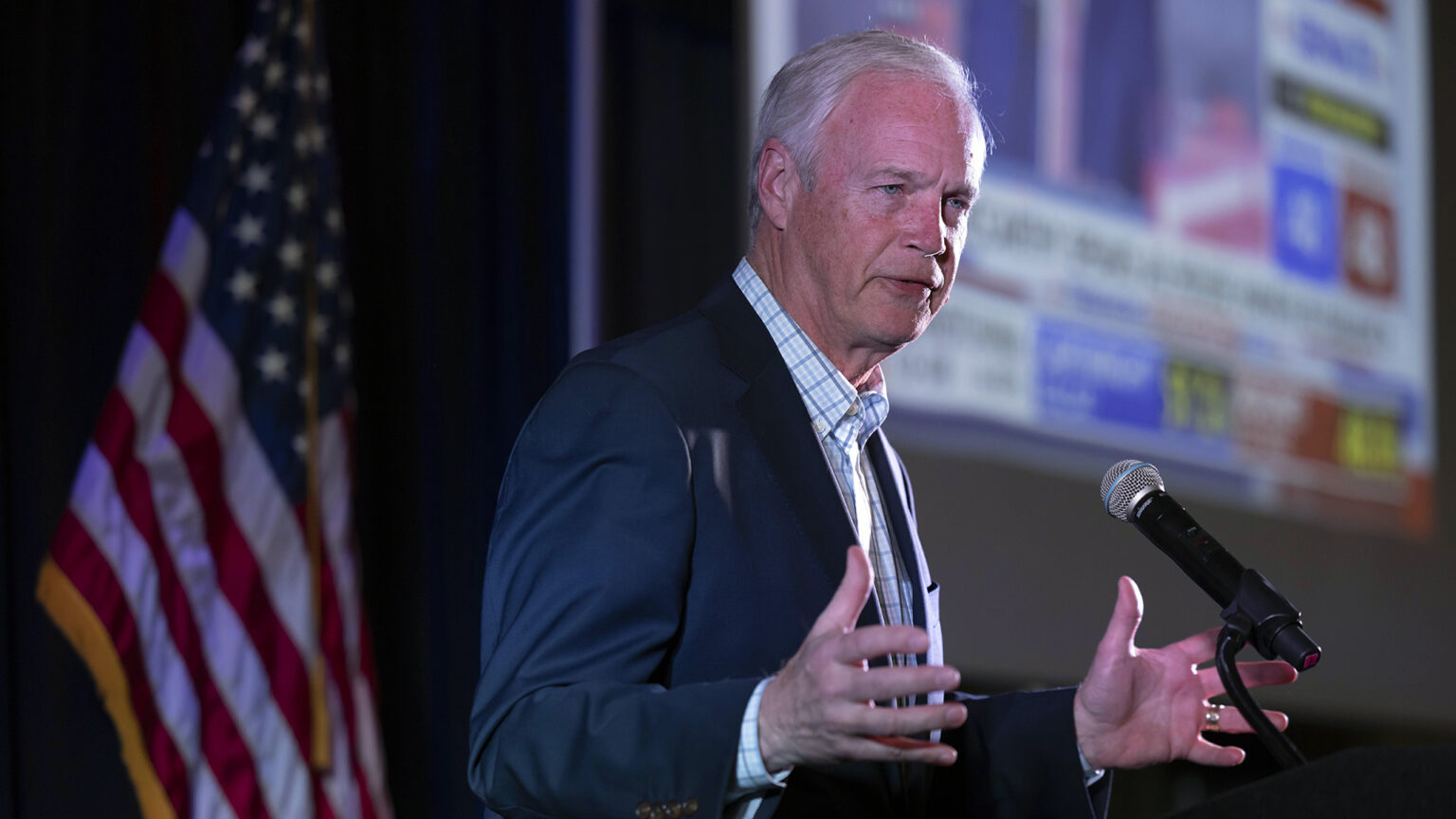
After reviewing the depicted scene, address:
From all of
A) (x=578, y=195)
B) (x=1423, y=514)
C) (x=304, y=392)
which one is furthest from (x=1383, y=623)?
(x=304, y=392)

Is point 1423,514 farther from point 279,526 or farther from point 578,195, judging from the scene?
point 279,526

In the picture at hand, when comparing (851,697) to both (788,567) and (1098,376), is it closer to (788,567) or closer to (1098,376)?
(788,567)

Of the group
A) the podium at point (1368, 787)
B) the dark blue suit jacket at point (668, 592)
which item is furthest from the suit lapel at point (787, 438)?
the podium at point (1368, 787)

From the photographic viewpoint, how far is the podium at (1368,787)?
1062 mm

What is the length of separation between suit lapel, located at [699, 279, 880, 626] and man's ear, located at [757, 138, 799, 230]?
0.55ft

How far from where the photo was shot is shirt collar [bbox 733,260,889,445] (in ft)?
5.74

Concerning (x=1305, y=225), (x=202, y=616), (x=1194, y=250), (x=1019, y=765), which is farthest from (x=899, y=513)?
(x=1305, y=225)

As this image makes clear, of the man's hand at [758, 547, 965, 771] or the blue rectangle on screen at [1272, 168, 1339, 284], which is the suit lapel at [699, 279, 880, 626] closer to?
the man's hand at [758, 547, 965, 771]

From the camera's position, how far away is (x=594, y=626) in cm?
138

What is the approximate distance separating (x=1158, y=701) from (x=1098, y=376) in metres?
2.43

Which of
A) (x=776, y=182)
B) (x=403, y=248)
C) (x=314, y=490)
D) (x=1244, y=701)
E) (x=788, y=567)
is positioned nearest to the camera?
(x=1244, y=701)

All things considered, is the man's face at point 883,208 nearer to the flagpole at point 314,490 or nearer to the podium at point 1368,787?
the podium at point 1368,787

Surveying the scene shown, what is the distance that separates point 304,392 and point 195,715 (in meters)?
0.74

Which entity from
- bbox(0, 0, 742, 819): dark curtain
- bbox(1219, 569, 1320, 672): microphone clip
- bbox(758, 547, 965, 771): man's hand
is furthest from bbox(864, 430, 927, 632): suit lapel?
bbox(0, 0, 742, 819): dark curtain
